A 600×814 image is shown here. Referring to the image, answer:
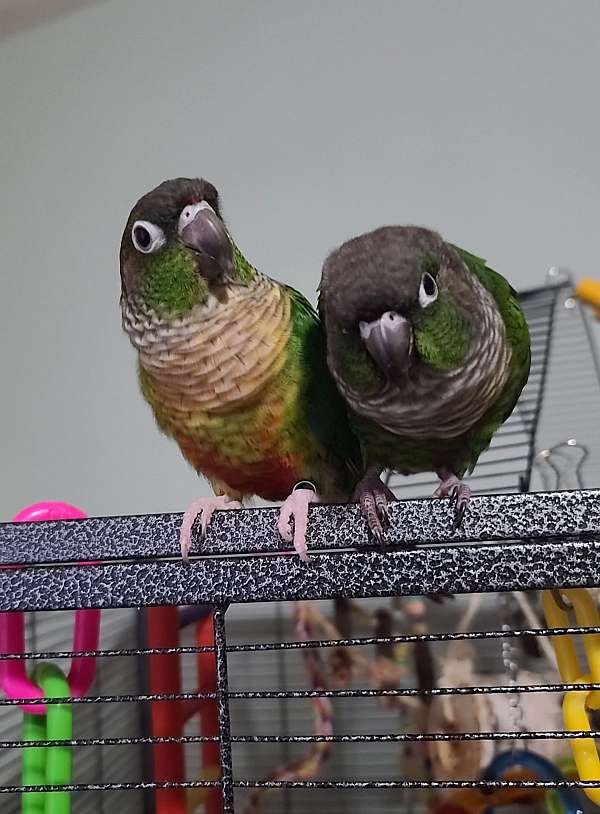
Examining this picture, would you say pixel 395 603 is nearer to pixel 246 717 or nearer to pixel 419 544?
pixel 246 717

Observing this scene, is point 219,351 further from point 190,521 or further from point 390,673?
point 390,673

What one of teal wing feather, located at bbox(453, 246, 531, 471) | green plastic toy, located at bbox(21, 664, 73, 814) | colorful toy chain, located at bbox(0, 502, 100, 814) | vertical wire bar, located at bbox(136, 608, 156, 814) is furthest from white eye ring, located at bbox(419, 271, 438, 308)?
vertical wire bar, located at bbox(136, 608, 156, 814)

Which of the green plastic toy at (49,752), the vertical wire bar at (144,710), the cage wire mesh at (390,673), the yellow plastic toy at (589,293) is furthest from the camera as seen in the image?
the vertical wire bar at (144,710)

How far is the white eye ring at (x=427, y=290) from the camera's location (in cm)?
60

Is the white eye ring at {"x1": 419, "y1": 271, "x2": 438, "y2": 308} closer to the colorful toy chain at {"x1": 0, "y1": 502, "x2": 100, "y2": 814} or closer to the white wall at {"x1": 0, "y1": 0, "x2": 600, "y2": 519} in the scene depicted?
the colorful toy chain at {"x1": 0, "y1": 502, "x2": 100, "y2": 814}

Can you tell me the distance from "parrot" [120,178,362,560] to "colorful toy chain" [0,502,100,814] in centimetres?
17

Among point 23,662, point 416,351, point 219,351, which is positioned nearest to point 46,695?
point 23,662

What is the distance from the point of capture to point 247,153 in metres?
1.30

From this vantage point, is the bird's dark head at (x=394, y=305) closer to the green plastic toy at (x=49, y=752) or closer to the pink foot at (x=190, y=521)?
the pink foot at (x=190, y=521)

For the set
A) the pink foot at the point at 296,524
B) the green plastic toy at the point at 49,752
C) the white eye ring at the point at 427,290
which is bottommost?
the green plastic toy at the point at 49,752

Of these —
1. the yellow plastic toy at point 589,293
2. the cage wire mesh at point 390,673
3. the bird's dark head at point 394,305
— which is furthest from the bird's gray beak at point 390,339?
the cage wire mesh at point 390,673

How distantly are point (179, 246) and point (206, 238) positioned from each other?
0.03 m

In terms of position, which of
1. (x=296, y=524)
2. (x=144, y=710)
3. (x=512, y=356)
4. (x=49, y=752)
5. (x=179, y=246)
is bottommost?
(x=144, y=710)

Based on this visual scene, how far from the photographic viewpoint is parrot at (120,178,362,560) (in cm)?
69
